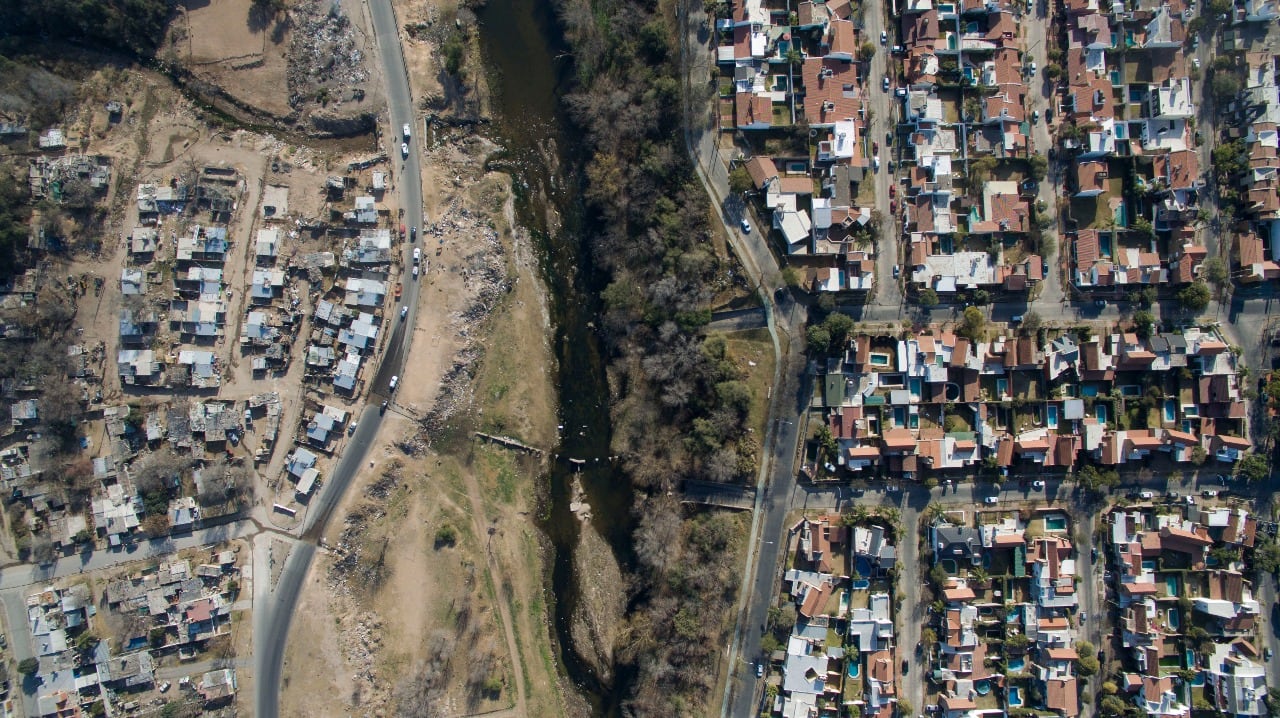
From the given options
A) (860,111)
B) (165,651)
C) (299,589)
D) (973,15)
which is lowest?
(165,651)

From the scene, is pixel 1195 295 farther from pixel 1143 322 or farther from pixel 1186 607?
pixel 1186 607

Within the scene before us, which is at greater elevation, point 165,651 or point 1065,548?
point 1065,548

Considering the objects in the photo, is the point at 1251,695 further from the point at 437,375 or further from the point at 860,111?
the point at 437,375

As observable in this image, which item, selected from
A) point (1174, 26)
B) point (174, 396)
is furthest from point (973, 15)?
point (174, 396)

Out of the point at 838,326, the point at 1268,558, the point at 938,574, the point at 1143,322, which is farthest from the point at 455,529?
the point at 1268,558

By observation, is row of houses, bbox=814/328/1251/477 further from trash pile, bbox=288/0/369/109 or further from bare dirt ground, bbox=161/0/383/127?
trash pile, bbox=288/0/369/109

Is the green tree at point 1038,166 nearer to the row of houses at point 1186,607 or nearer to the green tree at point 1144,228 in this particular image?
the green tree at point 1144,228
